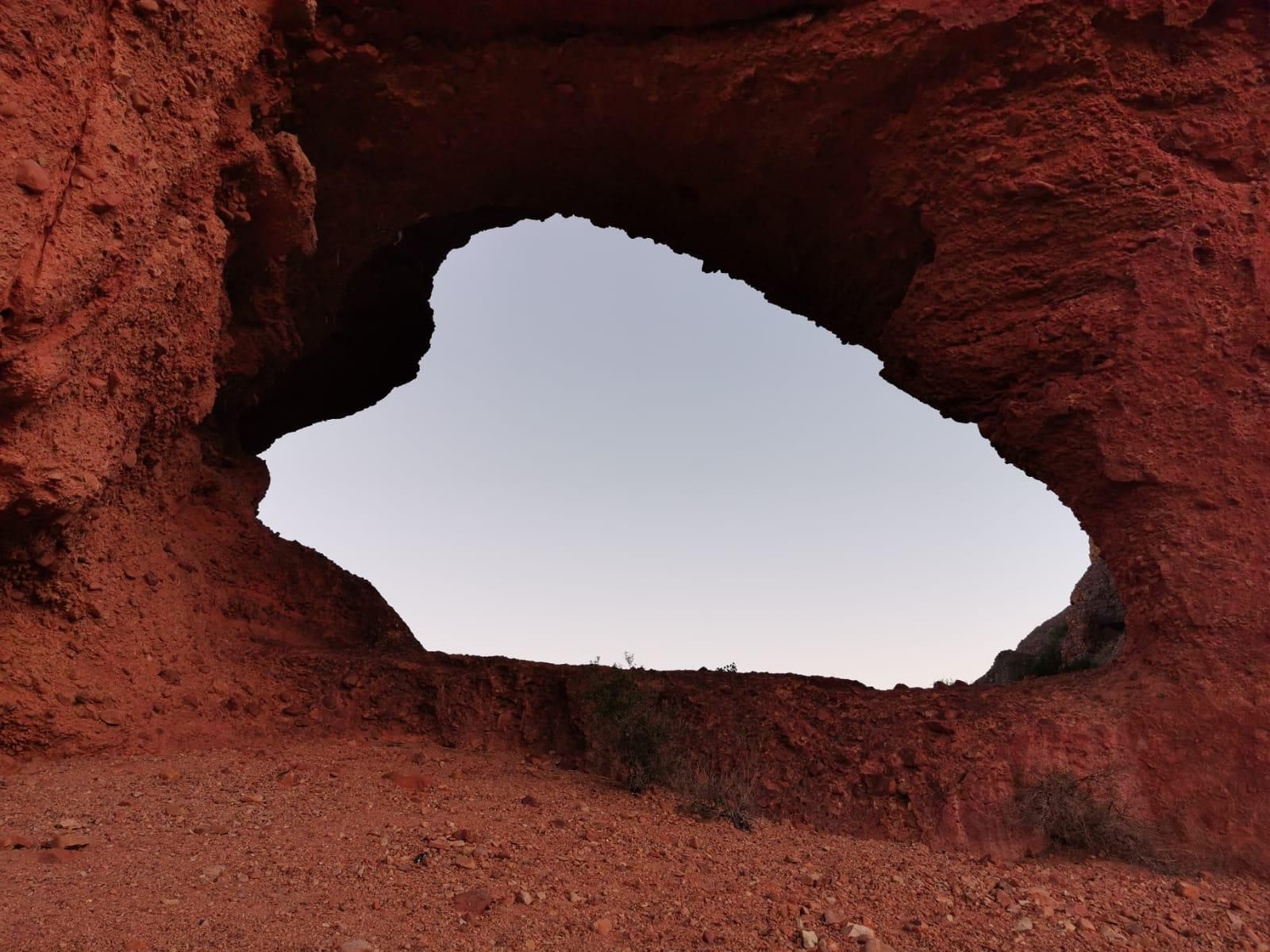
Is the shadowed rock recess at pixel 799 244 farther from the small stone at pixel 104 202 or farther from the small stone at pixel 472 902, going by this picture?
the small stone at pixel 472 902

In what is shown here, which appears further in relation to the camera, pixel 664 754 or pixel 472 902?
pixel 664 754

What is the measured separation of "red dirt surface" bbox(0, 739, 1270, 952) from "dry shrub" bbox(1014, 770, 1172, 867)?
0.21m

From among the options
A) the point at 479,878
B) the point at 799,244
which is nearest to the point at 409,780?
the point at 479,878

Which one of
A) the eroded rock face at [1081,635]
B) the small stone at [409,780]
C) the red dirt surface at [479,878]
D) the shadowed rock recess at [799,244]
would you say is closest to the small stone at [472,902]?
the red dirt surface at [479,878]

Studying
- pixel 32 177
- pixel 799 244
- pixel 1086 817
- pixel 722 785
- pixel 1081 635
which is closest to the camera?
pixel 32 177

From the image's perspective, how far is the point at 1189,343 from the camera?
561 centimetres

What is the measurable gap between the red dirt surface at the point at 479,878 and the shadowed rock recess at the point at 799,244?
28.1 inches

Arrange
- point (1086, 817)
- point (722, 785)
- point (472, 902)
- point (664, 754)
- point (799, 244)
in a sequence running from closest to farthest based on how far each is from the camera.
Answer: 1. point (472, 902)
2. point (1086, 817)
3. point (722, 785)
4. point (664, 754)
5. point (799, 244)

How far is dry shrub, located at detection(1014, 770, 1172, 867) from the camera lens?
15.6ft

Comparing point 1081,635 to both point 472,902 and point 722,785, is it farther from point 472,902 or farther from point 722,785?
point 472,902

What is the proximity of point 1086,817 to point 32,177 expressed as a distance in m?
6.64

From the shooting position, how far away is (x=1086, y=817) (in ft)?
A: 15.9

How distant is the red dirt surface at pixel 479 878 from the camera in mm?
2846

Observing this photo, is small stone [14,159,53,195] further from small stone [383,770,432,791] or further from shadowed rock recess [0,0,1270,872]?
small stone [383,770,432,791]
